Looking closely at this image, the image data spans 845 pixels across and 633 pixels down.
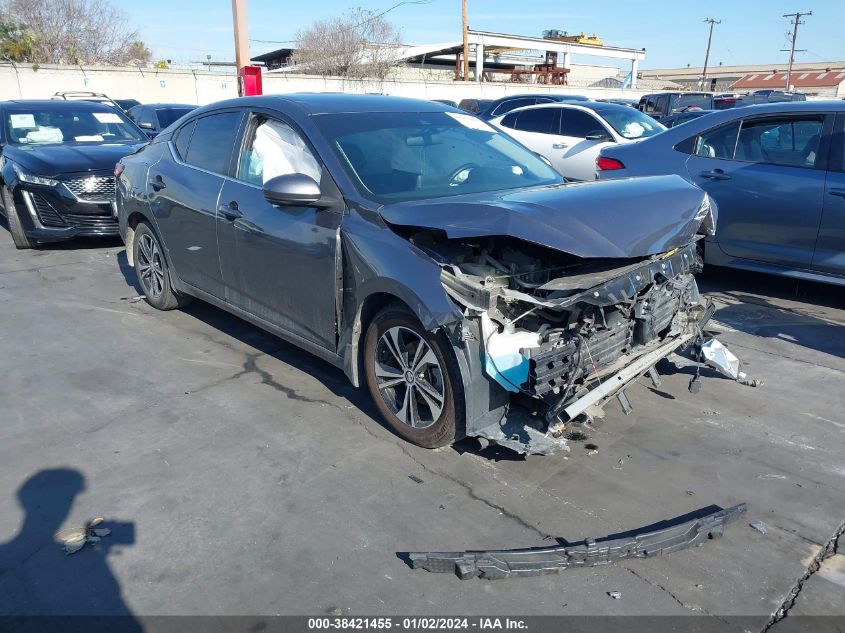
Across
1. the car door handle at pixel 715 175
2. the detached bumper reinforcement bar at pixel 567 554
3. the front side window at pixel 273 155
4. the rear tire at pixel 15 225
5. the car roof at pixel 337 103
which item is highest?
the car roof at pixel 337 103

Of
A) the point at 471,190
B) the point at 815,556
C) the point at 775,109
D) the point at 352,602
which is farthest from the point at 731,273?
the point at 352,602

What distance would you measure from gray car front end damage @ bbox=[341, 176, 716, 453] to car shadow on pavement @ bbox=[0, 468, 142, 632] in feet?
5.62

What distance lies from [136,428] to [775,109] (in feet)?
19.4

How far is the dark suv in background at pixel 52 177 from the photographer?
8141 millimetres

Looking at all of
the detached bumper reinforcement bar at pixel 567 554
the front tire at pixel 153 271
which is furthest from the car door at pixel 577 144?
the detached bumper reinforcement bar at pixel 567 554

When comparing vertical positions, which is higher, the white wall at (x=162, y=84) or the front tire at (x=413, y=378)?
Result: the white wall at (x=162, y=84)

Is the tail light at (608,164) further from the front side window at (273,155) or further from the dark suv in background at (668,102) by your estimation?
the dark suv in background at (668,102)

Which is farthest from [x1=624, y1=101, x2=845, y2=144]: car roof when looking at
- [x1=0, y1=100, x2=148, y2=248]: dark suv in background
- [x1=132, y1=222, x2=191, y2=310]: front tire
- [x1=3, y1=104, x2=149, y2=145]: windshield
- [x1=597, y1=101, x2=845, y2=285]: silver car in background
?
[x1=3, y1=104, x2=149, y2=145]: windshield

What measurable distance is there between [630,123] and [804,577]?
9.84m

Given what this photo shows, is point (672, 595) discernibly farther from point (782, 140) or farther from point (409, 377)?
point (782, 140)

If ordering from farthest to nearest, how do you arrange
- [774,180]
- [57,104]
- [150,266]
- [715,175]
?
[57,104], [715,175], [150,266], [774,180]

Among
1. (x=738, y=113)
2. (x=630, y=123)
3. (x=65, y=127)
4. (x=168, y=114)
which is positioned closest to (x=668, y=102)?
(x=630, y=123)

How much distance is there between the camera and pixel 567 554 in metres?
2.90

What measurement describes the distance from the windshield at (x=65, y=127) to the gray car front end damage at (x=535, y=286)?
280 inches
